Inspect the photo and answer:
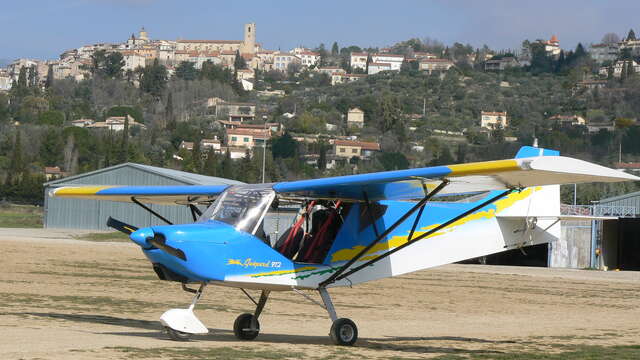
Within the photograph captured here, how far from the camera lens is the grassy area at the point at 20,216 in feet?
210

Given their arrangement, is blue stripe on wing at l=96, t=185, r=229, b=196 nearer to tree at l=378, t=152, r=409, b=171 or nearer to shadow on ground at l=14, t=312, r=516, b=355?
shadow on ground at l=14, t=312, r=516, b=355

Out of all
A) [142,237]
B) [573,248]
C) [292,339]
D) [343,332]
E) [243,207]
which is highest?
[243,207]

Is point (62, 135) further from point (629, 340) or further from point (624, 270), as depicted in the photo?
point (629, 340)

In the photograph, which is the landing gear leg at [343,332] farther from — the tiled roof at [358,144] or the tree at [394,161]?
the tiled roof at [358,144]

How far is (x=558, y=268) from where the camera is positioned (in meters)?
44.2

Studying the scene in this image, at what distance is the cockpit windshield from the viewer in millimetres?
13664

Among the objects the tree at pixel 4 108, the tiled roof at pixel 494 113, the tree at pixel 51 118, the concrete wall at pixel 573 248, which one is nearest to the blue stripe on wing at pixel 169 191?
the concrete wall at pixel 573 248

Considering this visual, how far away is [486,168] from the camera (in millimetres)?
12773

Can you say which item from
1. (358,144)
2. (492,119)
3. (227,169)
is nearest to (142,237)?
(227,169)

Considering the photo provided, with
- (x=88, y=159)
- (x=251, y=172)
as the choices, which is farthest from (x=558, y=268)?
(x=88, y=159)

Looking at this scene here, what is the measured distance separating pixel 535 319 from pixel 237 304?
6.01 meters

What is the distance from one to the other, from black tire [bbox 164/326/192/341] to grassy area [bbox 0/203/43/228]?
51283 millimetres

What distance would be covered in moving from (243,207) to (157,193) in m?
3.16

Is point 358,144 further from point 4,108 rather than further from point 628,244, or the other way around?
point 628,244
